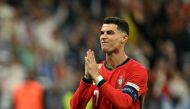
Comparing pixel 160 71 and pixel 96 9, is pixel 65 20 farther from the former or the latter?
pixel 160 71

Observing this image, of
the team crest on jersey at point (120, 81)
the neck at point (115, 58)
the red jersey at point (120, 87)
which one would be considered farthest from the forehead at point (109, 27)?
the team crest on jersey at point (120, 81)

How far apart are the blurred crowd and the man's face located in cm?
462

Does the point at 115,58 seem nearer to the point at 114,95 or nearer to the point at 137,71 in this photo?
the point at 137,71

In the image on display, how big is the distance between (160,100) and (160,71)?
72cm

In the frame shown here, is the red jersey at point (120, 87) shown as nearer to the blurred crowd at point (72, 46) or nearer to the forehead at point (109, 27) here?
the forehead at point (109, 27)

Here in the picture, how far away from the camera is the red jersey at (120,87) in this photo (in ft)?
25.1

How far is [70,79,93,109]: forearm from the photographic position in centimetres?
783

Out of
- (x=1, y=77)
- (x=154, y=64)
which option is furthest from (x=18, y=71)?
(x=154, y=64)

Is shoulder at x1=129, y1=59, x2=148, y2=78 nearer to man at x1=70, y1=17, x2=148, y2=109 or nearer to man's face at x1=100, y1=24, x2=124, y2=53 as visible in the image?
man at x1=70, y1=17, x2=148, y2=109

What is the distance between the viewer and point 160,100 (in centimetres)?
1374

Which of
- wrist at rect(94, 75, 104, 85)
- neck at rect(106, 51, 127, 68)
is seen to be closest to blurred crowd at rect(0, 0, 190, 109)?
neck at rect(106, 51, 127, 68)

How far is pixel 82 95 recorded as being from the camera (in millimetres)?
7879

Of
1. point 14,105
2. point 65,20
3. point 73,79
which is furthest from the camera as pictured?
point 65,20

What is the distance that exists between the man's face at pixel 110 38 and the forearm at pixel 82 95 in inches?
16.4
